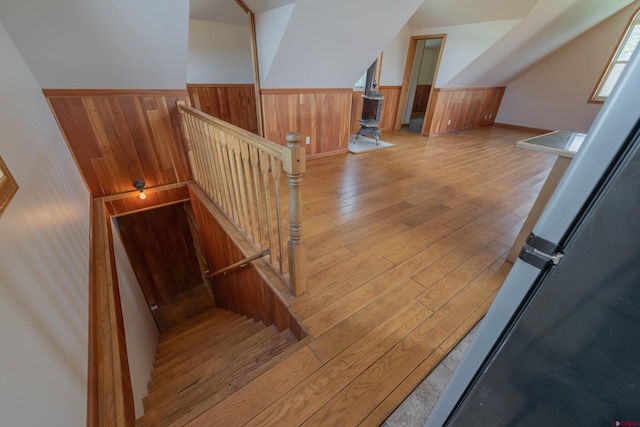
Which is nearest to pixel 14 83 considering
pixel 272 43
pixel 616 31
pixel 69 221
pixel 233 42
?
pixel 69 221

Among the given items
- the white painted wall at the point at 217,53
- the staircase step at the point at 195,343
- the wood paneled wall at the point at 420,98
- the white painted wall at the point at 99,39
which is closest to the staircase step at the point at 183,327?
the staircase step at the point at 195,343

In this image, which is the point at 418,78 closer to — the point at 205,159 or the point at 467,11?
the point at 467,11

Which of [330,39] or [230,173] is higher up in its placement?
[330,39]

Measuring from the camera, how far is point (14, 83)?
1.47 meters

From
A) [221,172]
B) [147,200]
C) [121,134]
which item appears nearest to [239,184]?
[221,172]

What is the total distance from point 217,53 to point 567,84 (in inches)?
290

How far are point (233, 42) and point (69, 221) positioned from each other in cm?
426

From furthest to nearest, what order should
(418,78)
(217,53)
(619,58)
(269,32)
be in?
(418,78), (619,58), (217,53), (269,32)

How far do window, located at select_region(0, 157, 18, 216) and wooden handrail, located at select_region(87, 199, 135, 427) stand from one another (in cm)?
71

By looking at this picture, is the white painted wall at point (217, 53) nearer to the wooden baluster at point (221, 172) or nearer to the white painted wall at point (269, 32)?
the white painted wall at point (269, 32)

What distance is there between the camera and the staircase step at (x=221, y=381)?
4.00ft

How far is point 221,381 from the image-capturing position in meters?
1.45

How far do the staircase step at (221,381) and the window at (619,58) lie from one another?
24.0ft

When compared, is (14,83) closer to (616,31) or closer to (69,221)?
(69,221)
